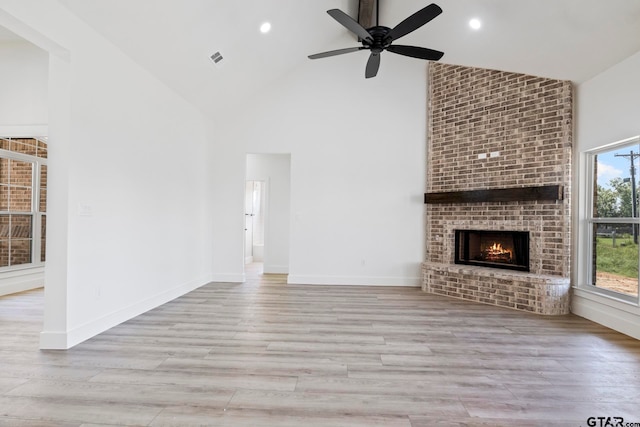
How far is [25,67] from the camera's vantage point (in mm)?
4863

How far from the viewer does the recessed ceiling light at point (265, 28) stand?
172 inches

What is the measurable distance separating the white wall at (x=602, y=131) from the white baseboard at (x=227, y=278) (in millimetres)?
4787

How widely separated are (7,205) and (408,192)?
6.25 m

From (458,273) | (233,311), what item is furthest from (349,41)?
(233,311)

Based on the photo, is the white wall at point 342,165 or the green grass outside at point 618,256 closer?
the green grass outside at point 618,256

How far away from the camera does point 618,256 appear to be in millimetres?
3762

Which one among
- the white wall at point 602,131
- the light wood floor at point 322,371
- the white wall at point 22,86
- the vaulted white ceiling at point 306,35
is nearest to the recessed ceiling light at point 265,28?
the vaulted white ceiling at point 306,35

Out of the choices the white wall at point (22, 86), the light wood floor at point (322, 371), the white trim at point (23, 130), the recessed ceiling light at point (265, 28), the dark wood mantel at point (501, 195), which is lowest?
the light wood floor at point (322, 371)

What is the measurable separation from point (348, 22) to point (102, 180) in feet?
9.13

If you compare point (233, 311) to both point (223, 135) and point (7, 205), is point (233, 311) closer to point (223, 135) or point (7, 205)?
point (223, 135)

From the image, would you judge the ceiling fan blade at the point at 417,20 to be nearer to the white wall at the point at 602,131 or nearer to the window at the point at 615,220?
the white wall at the point at 602,131

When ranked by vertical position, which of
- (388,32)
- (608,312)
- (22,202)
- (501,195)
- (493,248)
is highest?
(388,32)

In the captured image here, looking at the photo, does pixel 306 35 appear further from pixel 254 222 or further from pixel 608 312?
pixel 254 222

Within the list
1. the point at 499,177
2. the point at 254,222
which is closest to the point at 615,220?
the point at 499,177
